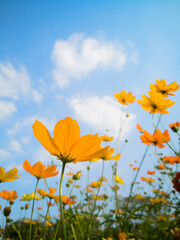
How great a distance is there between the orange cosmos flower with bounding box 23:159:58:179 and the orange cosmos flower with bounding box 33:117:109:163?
219mm

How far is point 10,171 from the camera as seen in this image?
91cm

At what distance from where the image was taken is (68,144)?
1.47ft

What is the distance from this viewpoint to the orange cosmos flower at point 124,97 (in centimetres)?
193

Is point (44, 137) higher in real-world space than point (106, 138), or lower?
lower

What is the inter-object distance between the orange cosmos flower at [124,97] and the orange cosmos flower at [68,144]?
1.54 m

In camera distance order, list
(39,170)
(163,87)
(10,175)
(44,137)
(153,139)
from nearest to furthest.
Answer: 1. (44,137)
2. (39,170)
3. (10,175)
4. (153,139)
5. (163,87)

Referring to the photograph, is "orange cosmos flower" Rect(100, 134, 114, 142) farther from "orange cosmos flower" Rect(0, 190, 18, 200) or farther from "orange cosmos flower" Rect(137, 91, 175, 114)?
"orange cosmos flower" Rect(0, 190, 18, 200)

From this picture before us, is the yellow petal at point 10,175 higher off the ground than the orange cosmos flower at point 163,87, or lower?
lower

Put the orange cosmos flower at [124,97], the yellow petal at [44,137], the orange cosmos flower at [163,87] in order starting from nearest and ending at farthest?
the yellow petal at [44,137] < the orange cosmos flower at [163,87] < the orange cosmos flower at [124,97]

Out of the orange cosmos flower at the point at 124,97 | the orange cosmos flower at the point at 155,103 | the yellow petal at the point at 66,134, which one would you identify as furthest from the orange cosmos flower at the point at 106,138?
the yellow petal at the point at 66,134

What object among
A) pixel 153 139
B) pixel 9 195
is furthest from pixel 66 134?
pixel 9 195

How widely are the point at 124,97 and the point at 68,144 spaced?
1.58m

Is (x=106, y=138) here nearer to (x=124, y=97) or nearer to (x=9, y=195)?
(x=124, y=97)

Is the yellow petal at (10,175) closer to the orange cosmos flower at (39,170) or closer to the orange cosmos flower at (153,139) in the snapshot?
the orange cosmos flower at (39,170)
